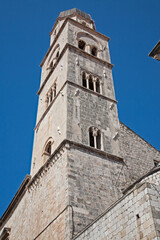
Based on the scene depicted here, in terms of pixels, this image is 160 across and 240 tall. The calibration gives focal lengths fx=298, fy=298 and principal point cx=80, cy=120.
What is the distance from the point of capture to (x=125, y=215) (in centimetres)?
901

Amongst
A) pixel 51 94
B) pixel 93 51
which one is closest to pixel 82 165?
pixel 51 94

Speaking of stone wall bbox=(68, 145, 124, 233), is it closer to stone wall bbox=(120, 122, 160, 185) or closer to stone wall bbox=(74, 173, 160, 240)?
stone wall bbox=(120, 122, 160, 185)

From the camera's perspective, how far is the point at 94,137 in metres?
16.9

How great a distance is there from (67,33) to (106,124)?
8.78 meters

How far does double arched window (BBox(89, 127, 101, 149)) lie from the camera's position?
16.8 meters

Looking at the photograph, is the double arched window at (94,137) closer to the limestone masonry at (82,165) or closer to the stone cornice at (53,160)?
the limestone masonry at (82,165)

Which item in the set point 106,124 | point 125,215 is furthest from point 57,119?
point 125,215

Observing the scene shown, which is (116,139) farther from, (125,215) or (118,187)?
(125,215)

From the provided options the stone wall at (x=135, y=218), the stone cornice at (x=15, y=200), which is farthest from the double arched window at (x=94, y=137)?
the stone wall at (x=135, y=218)

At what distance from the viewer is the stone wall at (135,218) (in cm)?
806

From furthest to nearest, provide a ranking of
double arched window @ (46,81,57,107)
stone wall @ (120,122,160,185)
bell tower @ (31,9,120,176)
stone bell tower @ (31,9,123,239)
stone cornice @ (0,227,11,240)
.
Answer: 1. double arched window @ (46,81,57,107)
2. stone cornice @ (0,227,11,240)
3. bell tower @ (31,9,120,176)
4. stone wall @ (120,122,160,185)
5. stone bell tower @ (31,9,123,239)

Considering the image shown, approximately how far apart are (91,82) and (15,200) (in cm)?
962

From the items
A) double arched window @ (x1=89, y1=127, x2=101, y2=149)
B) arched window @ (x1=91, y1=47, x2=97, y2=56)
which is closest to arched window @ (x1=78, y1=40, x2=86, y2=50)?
arched window @ (x1=91, y1=47, x2=97, y2=56)

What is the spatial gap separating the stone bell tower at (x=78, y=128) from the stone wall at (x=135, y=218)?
316cm
